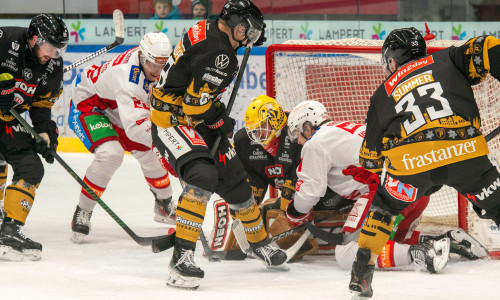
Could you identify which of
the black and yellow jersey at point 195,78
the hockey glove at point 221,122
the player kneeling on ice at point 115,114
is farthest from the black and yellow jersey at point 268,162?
the black and yellow jersey at point 195,78

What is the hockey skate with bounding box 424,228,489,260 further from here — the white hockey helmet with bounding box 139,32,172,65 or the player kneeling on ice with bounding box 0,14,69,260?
the player kneeling on ice with bounding box 0,14,69,260

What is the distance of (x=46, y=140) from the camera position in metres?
4.21

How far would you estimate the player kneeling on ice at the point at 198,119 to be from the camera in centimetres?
344

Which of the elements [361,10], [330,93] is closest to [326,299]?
[330,93]

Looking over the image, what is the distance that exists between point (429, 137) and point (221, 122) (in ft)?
3.39

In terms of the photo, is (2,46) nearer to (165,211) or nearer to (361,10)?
(165,211)

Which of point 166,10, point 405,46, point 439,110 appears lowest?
point 439,110

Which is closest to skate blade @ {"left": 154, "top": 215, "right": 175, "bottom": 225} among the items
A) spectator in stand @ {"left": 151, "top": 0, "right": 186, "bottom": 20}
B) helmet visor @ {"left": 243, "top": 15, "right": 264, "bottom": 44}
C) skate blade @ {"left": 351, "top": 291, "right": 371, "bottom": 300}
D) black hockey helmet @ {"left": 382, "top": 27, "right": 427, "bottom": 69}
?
helmet visor @ {"left": 243, "top": 15, "right": 264, "bottom": 44}

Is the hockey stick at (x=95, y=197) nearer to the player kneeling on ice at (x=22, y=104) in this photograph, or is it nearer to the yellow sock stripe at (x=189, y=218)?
the player kneeling on ice at (x=22, y=104)

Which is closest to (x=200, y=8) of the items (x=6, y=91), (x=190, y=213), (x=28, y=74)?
(x=28, y=74)

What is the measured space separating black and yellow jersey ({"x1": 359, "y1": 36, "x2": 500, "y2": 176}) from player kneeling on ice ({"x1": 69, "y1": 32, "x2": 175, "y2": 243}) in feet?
4.93

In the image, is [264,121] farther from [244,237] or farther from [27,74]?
[27,74]

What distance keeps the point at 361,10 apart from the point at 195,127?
3.78 metres

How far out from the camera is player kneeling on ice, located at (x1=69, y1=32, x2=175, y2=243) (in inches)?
173
